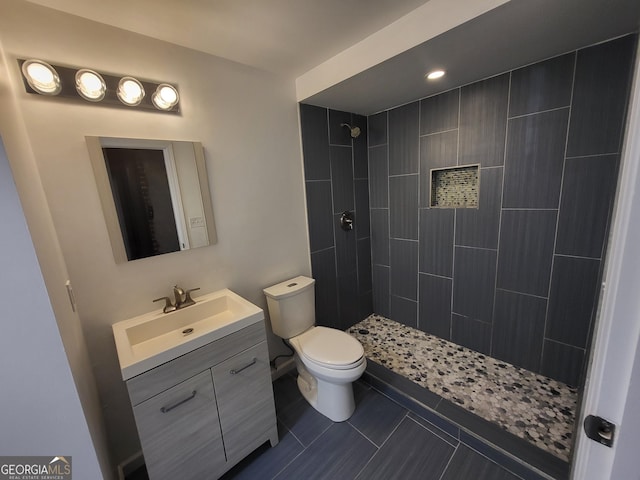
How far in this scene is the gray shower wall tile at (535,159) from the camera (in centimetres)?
159

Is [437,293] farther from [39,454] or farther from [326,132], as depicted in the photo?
[39,454]

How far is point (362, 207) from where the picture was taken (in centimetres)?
258

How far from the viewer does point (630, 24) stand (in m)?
1.22

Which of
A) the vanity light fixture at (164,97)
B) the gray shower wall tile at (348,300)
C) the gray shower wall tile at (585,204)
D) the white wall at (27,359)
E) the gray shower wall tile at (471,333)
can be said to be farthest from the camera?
the gray shower wall tile at (348,300)

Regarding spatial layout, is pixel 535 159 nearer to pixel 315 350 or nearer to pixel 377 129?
pixel 377 129

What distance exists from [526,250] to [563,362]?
80 centimetres

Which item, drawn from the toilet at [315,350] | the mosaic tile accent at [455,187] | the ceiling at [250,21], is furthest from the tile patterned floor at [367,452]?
the ceiling at [250,21]

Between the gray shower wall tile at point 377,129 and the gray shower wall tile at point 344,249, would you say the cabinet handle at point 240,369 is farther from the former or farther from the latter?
the gray shower wall tile at point 377,129

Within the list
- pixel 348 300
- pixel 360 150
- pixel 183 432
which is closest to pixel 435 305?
pixel 348 300

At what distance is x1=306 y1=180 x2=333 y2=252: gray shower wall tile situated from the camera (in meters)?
2.14

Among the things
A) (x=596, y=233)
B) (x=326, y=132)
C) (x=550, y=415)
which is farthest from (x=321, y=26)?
(x=550, y=415)

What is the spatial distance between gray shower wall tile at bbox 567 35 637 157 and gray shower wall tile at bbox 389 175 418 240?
103 cm

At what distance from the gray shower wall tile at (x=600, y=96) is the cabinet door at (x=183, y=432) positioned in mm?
2428

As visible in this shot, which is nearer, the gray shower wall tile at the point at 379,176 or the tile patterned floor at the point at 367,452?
the tile patterned floor at the point at 367,452
